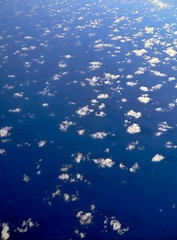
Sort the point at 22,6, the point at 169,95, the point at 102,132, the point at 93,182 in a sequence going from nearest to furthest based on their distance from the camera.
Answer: the point at 93,182 → the point at 102,132 → the point at 169,95 → the point at 22,6

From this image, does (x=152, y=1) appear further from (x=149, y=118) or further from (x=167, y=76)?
(x=149, y=118)

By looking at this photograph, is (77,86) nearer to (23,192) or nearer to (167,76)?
(167,76)

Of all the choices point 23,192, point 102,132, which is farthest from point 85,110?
point 23,192

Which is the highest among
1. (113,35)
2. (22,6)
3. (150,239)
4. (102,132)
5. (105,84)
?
(22,6)

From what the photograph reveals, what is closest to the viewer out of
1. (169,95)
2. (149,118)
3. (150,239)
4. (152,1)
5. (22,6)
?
(150,239)

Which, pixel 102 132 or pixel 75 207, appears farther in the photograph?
pixel 102 132

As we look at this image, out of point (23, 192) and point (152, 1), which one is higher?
point (152, 1)
